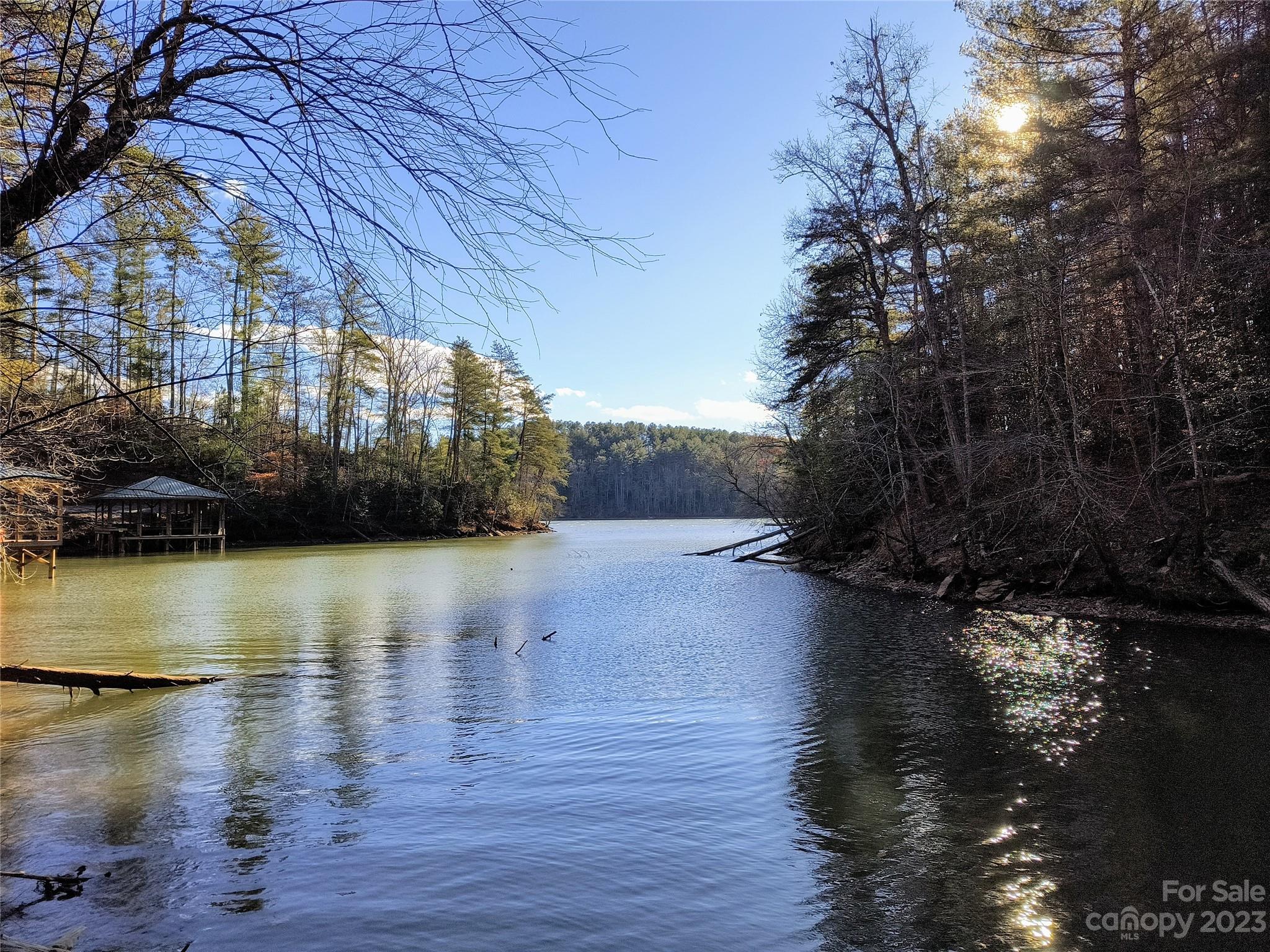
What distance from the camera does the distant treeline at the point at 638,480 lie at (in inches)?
4601

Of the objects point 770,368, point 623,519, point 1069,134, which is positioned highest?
point 1069,134

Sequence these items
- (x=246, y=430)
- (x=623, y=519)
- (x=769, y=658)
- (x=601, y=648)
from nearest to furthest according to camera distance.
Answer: (x=246, y=430), (x=769, y=658), (x=601, y=648), (x=623, y=519)

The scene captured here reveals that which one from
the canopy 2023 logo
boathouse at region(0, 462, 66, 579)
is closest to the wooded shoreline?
the canopy 2023 logo

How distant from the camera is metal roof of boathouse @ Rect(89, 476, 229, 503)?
32.3 m

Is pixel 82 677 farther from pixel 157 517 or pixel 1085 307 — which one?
pixel 157 517

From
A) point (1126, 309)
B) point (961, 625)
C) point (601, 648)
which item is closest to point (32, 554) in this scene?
point (601, 648)

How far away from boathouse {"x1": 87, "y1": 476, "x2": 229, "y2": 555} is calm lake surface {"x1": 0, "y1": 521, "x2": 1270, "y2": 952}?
2400 cm

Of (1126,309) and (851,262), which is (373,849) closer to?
(1126,309)

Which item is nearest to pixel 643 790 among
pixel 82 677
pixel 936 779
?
pixel 936 779

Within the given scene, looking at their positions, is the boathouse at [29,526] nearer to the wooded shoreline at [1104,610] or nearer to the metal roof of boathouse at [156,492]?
the metal roof of boathouse at [156,492]

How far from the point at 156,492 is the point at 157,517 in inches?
270

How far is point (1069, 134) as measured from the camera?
16016 mm

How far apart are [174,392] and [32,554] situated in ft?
93.9

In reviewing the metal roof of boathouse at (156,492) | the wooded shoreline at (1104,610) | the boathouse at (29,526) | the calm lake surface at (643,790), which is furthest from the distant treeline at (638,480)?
the calm lake surface at (643,790)
